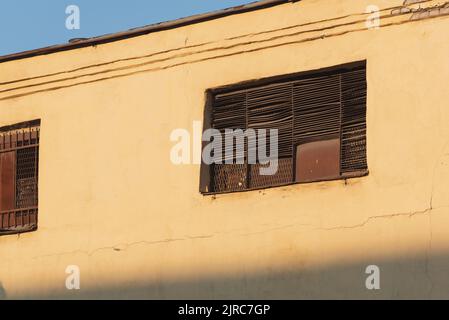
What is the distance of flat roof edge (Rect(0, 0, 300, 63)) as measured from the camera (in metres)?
16.2

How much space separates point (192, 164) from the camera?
16484 mm

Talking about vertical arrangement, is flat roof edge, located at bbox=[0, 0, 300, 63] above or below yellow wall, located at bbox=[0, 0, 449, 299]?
above

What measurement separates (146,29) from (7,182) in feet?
9.98

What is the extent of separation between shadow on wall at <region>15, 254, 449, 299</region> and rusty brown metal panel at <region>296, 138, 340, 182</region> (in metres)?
1.19

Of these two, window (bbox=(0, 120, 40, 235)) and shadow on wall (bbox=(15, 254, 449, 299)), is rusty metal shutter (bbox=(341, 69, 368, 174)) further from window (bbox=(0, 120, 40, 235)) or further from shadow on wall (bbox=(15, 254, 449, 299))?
window (bbox=(0, 120, 40, 235))

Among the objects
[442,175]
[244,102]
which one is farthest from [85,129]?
[442,175]

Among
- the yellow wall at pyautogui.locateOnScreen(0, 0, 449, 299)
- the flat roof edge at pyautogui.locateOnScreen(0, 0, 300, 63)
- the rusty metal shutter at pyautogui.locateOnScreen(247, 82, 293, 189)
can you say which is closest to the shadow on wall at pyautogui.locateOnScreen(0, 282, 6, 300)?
the yellow wall at pyautogui.locateOnScreen(0, 0, 449, 299)

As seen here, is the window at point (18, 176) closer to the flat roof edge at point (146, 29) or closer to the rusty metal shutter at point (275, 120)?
the flat roof edge at point (146, 29)

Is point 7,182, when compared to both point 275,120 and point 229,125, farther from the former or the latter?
point 275,120

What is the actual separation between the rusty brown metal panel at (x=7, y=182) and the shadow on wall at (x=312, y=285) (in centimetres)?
190

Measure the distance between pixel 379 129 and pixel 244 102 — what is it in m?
2.10

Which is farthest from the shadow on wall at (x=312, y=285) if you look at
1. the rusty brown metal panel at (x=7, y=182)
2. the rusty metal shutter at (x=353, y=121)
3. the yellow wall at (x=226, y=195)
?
the rusty brown metal panel at (x=7, y=182)

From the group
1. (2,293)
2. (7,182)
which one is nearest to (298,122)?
(7,182)

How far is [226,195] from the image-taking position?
16125mm
